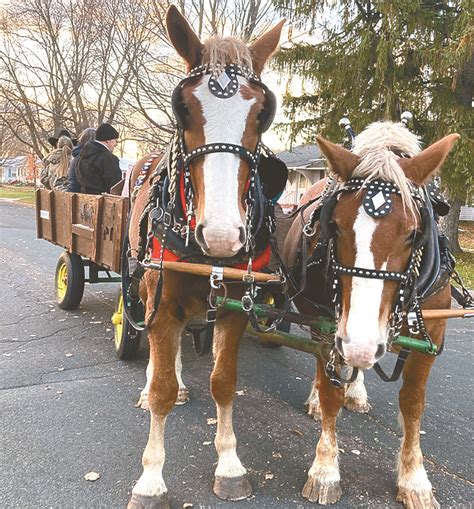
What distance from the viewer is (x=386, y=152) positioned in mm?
2438

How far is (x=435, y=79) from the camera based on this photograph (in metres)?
11.7

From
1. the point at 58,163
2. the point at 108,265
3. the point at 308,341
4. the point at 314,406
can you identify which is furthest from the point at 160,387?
the point at 58,163

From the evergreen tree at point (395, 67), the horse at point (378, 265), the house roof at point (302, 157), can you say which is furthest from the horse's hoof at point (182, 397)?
the house roof at point (302, 157)

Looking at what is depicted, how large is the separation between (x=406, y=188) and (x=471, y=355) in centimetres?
389

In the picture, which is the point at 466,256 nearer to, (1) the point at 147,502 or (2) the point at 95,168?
(2) the point at 95,168

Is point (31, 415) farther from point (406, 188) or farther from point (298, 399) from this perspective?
point (406, 188)

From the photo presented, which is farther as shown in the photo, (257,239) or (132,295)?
(132,295)

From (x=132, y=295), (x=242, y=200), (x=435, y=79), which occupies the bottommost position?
(x=132, y=295)

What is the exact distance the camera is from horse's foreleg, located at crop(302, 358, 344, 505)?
111 inches

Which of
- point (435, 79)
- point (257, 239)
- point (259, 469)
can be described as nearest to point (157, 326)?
point (257, 239)

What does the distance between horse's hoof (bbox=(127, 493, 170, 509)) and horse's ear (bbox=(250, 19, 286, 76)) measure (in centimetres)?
233

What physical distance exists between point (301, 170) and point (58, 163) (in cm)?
1932

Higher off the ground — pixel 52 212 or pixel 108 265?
pixel 52 212

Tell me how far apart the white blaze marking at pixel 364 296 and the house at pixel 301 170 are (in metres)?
21.8
